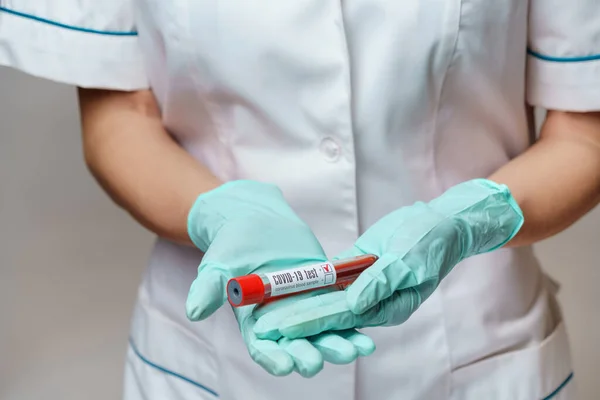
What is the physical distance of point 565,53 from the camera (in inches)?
30.6

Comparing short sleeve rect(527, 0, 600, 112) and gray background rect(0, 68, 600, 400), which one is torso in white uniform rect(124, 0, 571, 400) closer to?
short sleeve rect(527, 0, 600, 112)

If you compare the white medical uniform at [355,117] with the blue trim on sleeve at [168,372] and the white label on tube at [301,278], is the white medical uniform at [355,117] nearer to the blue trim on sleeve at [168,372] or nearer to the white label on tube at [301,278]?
the blue trim on sleeve at [168,372]

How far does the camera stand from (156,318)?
854 millimetres

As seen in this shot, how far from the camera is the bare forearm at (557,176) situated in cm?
77

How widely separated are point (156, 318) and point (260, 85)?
0.26 meters

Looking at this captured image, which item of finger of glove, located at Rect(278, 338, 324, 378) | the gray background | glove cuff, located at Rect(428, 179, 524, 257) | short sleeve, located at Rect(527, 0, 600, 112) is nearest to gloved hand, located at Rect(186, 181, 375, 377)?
finger of glove, located at Rect(278, 338, 324, 378)

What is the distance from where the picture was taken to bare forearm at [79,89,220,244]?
30.7 inches

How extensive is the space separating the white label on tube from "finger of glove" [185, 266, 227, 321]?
4 cm

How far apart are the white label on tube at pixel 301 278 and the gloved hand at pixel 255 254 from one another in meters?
0.02

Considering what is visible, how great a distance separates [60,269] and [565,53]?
38.7 inches

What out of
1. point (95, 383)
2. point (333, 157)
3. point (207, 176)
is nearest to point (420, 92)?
point (333, 157)

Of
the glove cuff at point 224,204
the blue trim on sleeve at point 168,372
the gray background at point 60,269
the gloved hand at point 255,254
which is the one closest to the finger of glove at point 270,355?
the gloved hand at point 255,254

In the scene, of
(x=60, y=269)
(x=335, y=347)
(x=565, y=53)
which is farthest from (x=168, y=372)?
(x=60, y=269)

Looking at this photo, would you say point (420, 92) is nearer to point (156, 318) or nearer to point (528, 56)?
point (528, 56)
